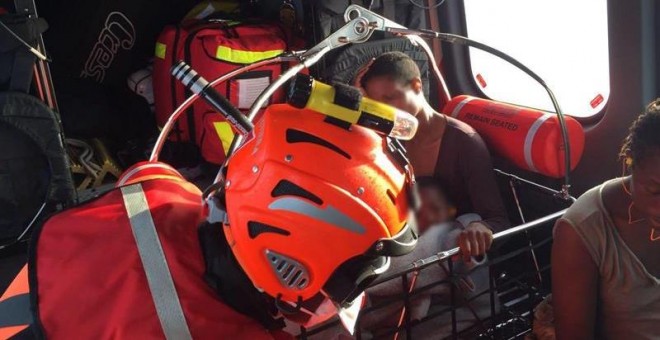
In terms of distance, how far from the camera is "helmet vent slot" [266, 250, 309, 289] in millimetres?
794

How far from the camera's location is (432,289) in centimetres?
136

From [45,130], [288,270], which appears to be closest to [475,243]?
[288,270]

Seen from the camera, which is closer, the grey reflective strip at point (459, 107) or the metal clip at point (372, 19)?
the metal clip at point (372, 19)

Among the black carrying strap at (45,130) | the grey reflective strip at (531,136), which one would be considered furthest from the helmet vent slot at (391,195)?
the black carrying strap at (45,130)

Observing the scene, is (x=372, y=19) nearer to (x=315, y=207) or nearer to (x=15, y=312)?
(x=315, y=207)

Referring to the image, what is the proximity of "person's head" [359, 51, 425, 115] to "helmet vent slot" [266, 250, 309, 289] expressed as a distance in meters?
0.86

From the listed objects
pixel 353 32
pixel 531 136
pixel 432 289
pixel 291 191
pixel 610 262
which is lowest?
pixel 432 289

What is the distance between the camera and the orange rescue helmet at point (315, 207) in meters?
0.77

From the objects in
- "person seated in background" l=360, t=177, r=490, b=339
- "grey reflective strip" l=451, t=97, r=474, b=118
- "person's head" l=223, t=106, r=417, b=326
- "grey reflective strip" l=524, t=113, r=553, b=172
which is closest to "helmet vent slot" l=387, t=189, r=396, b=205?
"person's head" l=223, t=106, r=417, b=326

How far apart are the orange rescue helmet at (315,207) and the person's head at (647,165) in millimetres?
483

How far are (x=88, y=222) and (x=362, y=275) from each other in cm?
43

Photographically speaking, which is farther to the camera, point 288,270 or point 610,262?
point 610,262

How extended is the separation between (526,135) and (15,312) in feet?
4.06

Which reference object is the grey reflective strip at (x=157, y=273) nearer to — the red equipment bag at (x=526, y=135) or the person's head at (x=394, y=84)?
the person's head at (x=394, y=84)
